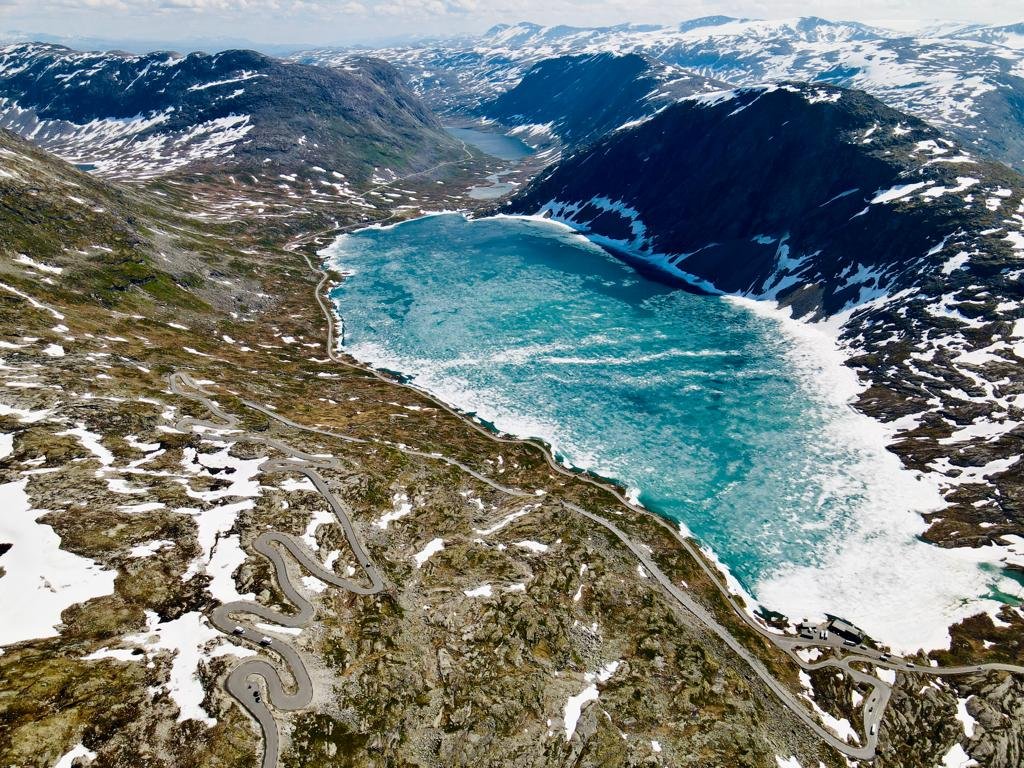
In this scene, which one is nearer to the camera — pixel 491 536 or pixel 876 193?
pixel 491 536

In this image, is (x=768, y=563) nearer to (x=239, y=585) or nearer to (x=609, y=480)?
(x=609, y=480)

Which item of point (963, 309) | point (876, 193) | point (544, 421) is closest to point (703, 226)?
point (876, 193)

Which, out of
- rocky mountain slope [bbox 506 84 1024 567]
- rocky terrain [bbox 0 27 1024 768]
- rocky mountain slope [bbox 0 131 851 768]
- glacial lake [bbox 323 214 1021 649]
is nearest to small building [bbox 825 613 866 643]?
glacial lake [bbox 323 214 1021 649]

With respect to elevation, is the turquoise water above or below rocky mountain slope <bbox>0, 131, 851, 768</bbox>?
below

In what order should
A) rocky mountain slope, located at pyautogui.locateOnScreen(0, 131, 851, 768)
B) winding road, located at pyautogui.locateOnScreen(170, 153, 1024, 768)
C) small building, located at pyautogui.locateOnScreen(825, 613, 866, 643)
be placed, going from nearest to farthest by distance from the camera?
rocky mountain slope, located at pyautogui.locateOnScreen(0, 131, 851, 768)
winding road, located at pyautogui.locateOnScreen(170, 153, 1024, 768)
small building, located at pyautogui.locateOnScreen(825, 613, 866, 643)

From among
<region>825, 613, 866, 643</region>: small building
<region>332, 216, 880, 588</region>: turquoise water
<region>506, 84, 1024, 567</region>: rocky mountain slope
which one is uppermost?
<region>506, 84, 1024, 567</region>: rocky mountain slope

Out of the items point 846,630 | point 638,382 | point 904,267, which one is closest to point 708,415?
point 638,382

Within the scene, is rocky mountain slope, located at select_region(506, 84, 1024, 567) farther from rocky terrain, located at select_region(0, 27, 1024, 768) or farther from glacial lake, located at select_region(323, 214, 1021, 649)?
glacial lake, located at select_region(323, 214, 1021, 649)
